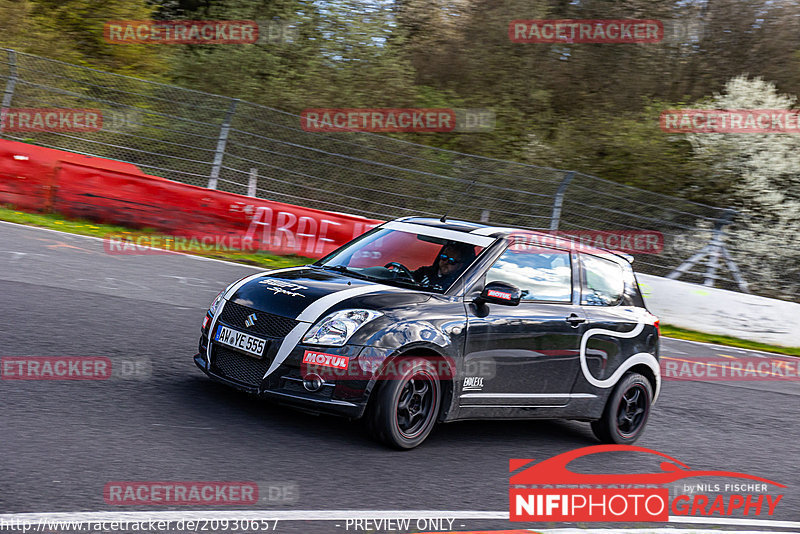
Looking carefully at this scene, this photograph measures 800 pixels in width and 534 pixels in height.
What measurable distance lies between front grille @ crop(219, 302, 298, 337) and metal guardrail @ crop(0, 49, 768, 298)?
10296mm

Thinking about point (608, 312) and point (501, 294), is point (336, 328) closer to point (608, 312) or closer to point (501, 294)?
point (501, 294)

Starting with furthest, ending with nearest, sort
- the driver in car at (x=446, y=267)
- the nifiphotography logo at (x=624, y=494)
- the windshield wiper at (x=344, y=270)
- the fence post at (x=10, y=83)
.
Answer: the fence post at (x=10, y=83) → the windshield wiper at (x=344, y=270) → the driver in car at (x=446, y=267) → the nifiphotography logo at (x=624, y=494)

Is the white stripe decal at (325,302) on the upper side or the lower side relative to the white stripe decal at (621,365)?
upper

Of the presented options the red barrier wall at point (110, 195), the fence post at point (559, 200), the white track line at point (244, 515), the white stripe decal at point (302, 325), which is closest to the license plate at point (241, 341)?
the white stripe decal at point (302, 325)

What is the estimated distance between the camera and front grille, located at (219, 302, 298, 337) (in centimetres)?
596

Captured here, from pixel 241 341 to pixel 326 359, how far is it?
67 cm

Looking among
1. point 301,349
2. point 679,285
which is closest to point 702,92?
point 679,285

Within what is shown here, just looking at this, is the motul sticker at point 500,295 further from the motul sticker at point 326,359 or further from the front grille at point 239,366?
the front grille at point 239,366

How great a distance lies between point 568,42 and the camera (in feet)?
80.1

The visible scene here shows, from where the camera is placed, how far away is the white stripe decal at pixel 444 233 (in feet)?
22.7

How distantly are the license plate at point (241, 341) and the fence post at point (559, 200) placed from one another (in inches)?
413

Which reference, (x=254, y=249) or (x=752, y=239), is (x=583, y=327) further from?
(x=752, y=239)

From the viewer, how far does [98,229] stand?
14156 mm

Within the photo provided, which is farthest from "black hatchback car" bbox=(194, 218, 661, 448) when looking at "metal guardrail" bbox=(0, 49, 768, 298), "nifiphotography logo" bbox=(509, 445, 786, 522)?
"metal guardrail" bbox=(0, 49, 768, 298)
